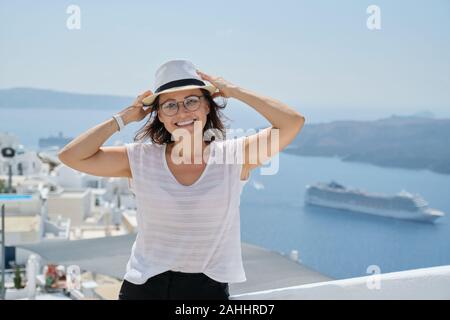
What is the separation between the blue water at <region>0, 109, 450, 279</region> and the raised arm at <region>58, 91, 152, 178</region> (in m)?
30.5

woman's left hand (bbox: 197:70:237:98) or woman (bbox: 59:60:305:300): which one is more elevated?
woman's left hand (bbox: 197:70:237:98)

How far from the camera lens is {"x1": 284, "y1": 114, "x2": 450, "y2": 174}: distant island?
155ft

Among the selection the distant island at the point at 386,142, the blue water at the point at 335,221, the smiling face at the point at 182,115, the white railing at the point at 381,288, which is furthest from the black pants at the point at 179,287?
the distant island at the point at 386,142

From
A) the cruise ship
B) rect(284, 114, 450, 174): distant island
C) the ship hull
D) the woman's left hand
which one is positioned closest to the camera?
the woman's left hand

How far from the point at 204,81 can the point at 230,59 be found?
115 ft

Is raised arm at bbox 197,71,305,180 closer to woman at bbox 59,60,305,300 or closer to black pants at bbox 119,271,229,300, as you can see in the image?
woman at bbox 59,60,305,300

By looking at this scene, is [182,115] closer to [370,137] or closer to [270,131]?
[270,131]

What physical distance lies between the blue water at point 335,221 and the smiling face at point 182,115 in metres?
30.5

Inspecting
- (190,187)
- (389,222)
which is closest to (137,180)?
(190,187)

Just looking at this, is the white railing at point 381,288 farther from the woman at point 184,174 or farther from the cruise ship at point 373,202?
the cruise ship at point 373,202

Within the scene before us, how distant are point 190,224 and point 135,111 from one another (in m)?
0.30

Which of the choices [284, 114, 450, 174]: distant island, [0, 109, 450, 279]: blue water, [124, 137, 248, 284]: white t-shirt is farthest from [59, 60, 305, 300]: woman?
[284, 114, 450, 174]: distant island

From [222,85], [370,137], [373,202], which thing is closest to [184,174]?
[222,85]
